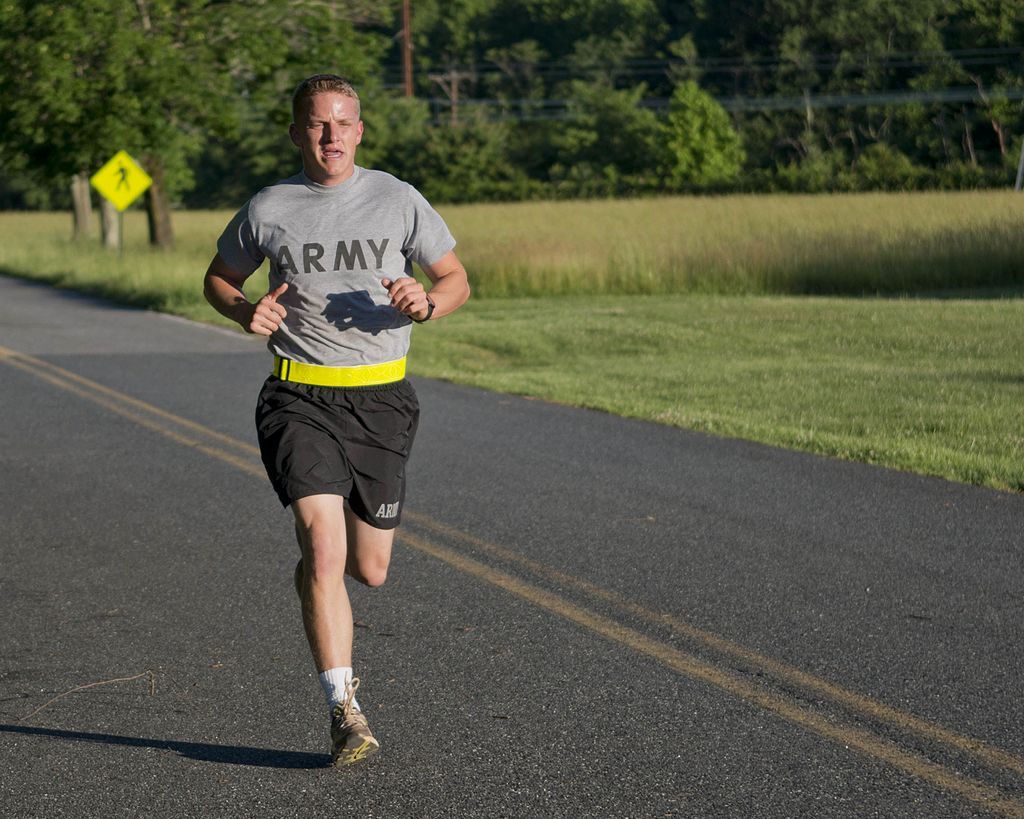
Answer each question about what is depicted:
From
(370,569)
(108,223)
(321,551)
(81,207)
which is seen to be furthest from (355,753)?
(81,207)

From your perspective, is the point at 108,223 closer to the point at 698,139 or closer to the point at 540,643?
the point at 698,139

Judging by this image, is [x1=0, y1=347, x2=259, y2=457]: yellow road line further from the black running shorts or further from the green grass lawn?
the black running shorts

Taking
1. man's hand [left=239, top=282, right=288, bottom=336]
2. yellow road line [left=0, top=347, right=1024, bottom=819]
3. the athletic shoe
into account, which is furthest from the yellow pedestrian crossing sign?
the athletic shoe

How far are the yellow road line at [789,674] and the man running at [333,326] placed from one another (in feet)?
5.07

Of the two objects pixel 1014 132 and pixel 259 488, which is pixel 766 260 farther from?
pixel 1014 132

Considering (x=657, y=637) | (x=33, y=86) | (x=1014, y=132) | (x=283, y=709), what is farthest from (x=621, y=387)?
(x=1014, y=132)

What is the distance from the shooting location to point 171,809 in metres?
4.42

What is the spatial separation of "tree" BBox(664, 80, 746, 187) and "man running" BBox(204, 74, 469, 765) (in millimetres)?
77408

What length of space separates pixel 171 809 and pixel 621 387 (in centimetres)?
1152

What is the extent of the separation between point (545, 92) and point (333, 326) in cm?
10757

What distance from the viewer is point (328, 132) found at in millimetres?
4910

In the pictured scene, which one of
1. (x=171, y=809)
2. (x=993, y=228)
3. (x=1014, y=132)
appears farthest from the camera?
(x=1014, y=132)

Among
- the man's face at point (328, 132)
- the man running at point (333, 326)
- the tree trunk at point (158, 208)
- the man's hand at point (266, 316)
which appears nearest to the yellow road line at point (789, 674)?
the man running at point (333, 326)

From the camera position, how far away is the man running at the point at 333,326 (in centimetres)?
491
